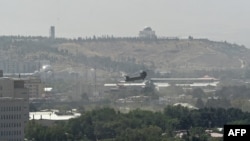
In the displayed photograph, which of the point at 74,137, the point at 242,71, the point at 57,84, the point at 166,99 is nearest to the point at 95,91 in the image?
the point at 57,84

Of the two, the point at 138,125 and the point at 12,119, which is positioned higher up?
the point at 12,119

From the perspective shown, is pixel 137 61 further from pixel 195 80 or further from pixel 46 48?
pixel 195 80

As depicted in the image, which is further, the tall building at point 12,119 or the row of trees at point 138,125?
the tall building at point 12,119

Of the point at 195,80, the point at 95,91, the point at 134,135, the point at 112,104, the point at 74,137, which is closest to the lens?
the point at 134,135

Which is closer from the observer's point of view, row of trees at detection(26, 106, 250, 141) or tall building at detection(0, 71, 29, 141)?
row of trees at detection(26, 106, 250, 141)

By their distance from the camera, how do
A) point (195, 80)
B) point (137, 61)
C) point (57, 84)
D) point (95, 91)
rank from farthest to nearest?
point (137, 61), point (195, 80), point (57, 84), point (95, 91)

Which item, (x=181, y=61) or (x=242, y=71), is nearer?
(x=242, y=71)

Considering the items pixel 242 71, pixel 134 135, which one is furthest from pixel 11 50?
pixel 134 135

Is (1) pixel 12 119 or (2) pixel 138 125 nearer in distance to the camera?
(1) pixel 12 119
